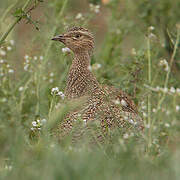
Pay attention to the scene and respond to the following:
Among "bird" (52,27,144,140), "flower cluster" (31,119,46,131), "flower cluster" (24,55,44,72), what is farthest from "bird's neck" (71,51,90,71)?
"flower cluster" (31,119,46,131)

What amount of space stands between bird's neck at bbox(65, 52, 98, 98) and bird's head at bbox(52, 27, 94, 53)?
0.21 ft

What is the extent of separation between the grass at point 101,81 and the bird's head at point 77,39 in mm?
136

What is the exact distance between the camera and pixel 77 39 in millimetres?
5719

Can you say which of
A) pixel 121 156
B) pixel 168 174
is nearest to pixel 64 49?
pixel 121 156

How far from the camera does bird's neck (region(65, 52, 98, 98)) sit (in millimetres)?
5395

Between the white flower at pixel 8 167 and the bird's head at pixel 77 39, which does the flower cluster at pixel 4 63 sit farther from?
the white flower at pixel 8 167

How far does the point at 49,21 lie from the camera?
6.26 metres

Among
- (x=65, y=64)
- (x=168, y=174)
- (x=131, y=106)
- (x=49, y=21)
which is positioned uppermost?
(x=49, y=21)

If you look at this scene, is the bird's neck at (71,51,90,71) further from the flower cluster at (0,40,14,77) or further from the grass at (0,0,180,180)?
the flower cluster at (0,40,14,77)

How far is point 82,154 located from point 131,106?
2.49m

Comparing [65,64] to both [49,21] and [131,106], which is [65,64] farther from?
[131,106]

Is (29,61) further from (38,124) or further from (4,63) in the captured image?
(38,124)

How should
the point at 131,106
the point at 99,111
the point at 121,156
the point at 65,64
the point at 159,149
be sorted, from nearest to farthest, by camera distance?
1. the point at 121,156
2. the point at 159,149
3. the point at 99,111
4. the point at 131,106
5. the point at 65,64

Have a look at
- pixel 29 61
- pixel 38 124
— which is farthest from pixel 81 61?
pixel 38 124
